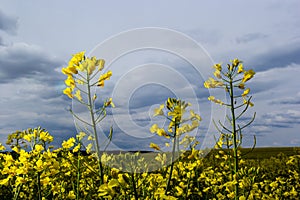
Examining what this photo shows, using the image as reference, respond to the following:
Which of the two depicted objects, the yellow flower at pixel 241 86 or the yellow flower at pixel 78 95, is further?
the yellow flower at pixel 241 86

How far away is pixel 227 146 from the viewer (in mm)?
4414

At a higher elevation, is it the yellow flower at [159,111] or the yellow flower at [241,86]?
the yellow flower at [241,86]

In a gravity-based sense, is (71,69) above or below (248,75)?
below

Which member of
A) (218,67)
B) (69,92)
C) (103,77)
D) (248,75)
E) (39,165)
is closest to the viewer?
(103,77)

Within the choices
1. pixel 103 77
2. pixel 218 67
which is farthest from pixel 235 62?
pixel 103 77

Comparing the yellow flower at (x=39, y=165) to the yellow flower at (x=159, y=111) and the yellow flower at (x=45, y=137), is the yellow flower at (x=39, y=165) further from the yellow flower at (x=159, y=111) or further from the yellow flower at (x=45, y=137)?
the yellow flower at (x=159, y=111)

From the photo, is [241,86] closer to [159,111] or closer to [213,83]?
[213,83]

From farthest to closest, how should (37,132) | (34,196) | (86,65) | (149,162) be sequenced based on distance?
(34,196) < (37,132) < (149,162) < (86,65)

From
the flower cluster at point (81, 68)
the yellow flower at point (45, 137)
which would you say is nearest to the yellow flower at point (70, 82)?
the flower cluster at point (81, 68)

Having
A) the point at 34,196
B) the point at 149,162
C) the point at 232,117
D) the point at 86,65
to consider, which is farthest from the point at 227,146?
the point at 34,196

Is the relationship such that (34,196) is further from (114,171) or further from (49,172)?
(114,171)

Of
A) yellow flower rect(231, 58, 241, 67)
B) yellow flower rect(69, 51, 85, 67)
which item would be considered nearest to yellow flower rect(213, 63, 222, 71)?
yellow flower rect(231, 58, 241, 67)

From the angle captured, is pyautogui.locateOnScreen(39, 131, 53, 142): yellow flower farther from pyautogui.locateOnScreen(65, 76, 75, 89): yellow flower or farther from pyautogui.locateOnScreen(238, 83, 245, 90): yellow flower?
pyautogui.locateOnScreen(238, 83, 245, 90): yellow flower

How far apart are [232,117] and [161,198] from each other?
155 centimetres
